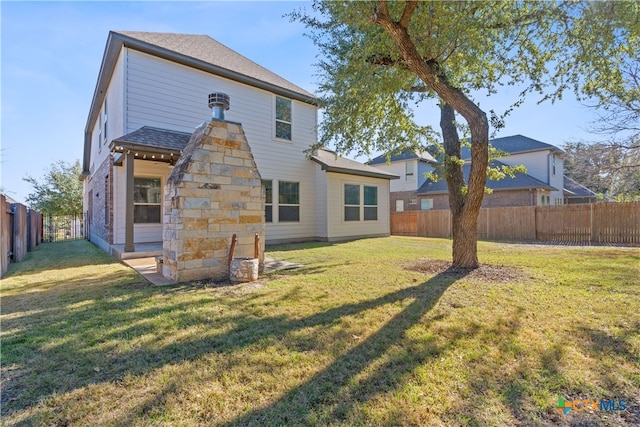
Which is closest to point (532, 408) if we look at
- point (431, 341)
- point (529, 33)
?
point (431, 341)

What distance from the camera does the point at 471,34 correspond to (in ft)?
18.3

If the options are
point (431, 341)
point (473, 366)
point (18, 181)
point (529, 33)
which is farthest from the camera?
point (18, 181)

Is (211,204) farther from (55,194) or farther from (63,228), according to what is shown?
(55,194)

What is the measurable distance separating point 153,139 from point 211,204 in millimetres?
3840

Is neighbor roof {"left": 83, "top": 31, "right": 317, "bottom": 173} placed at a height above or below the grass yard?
above

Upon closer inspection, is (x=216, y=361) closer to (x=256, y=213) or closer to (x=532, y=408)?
(x=532, y=408)

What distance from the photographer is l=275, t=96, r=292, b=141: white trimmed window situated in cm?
1214

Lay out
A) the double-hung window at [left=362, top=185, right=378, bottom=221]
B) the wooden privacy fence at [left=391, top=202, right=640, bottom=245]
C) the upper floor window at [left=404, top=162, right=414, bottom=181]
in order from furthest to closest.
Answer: the upper floor window at [left=404, top=162, right=414, bottom=181], the double-hung window at [left=362, top=185, right=378, bottom=221], the wooden privacy fence at [left=391, top=202, right=640, bottom=245]

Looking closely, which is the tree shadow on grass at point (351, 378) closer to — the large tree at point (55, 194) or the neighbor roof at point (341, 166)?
the neighbor roof at point (341, 166)

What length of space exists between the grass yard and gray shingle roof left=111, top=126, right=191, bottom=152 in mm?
3605

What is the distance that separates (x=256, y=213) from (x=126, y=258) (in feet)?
12.8

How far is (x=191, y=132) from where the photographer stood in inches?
391

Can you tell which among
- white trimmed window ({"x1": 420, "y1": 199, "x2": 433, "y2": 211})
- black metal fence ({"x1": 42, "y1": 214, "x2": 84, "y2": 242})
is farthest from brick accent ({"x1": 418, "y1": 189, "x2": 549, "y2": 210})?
black metal fence ({"x1": 42, "y1": 214, "x2": 84, "y2": 242})

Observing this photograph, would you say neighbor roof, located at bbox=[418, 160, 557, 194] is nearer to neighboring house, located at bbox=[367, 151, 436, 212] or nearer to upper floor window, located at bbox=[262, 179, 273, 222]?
neighboring house, located at bbox=[367, 151, 436, 212]
